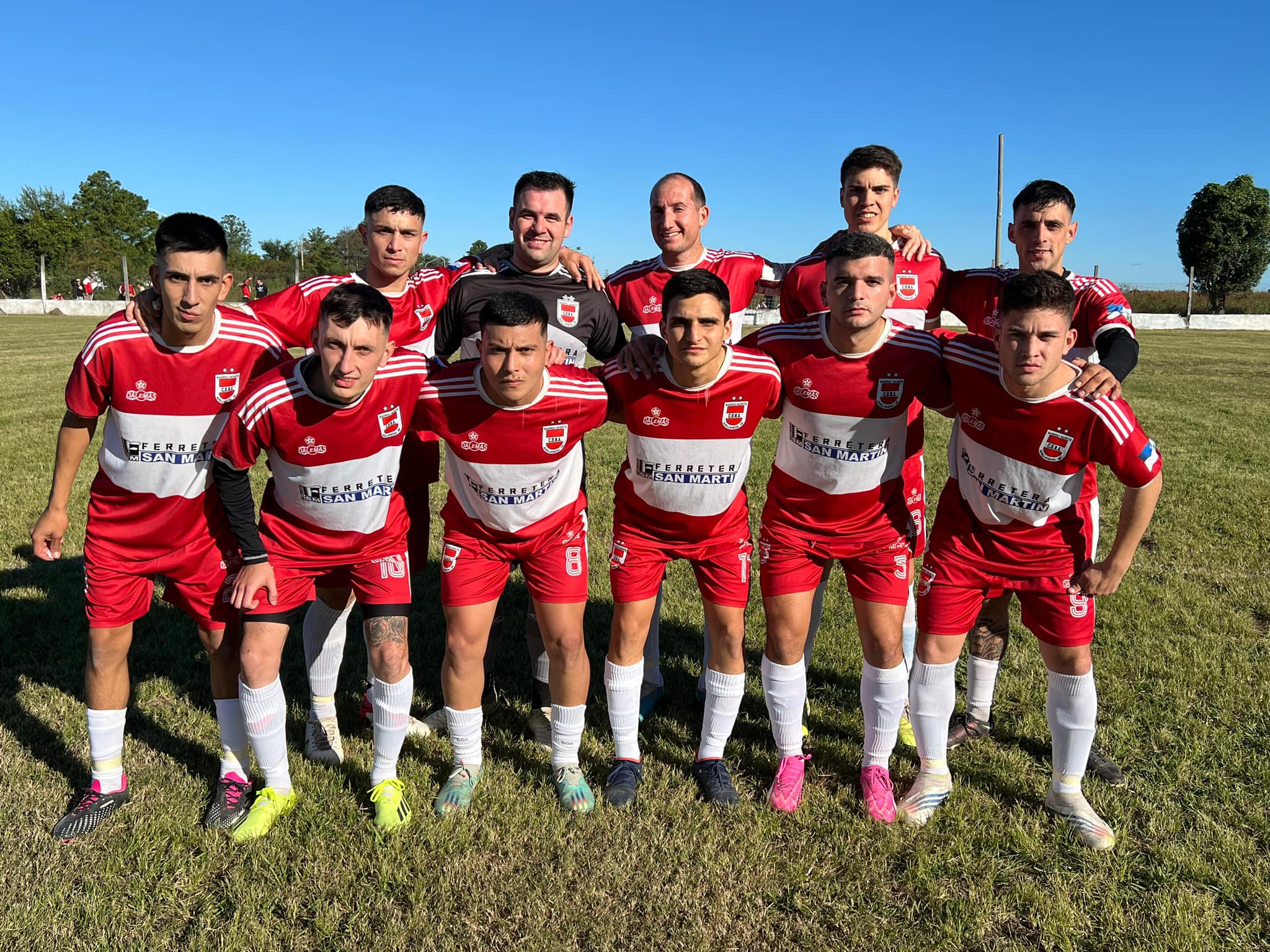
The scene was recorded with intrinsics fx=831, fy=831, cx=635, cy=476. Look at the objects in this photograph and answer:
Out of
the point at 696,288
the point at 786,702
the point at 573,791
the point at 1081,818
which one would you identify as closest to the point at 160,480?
the point at 573,791

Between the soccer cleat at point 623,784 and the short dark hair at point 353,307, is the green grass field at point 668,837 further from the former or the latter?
the short dark hair at point 353,307

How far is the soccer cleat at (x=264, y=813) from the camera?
3.29 metres

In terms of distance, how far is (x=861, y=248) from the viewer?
10.7ft

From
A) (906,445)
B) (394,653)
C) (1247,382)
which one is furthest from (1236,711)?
(1247,382)

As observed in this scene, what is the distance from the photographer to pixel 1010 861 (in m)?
3.20

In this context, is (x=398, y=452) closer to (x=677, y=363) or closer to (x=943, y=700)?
(x=677, y=363)

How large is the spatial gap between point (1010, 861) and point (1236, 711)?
195 cm

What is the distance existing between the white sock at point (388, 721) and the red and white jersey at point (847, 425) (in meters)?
1.74

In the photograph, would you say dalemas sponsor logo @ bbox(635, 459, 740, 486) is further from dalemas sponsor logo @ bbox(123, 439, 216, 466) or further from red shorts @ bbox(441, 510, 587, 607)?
dalemas sponsor logo @ bbox(123, 439, 216, 466)

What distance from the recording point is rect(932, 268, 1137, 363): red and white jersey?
3.77 meters

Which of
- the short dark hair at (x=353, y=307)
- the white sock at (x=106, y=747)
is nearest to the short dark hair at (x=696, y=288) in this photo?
the short dark hair at (x=353, y=307)

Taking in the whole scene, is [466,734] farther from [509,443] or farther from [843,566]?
[843,566]

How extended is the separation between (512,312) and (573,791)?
2029mm

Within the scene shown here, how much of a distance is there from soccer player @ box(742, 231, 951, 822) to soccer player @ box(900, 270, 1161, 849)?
0.43ft
